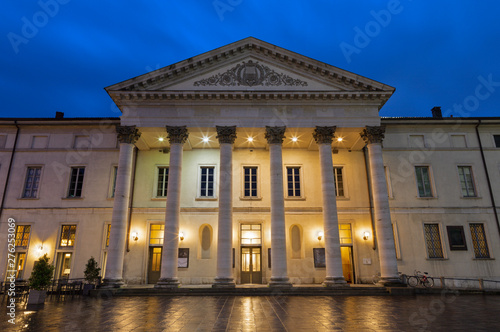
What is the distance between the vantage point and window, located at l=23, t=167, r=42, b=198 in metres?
22.7

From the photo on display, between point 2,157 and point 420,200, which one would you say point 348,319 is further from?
point 2,157

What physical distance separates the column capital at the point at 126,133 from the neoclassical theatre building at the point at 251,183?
6 centimetres

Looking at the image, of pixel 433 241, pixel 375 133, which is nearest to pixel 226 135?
pixel 375 133

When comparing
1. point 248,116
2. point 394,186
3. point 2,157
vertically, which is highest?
point 248,116

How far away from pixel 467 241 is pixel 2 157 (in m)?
32.7

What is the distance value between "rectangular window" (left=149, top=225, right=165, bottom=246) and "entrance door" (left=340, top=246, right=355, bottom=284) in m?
12.4

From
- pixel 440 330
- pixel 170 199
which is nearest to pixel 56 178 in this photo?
pixel 170 199

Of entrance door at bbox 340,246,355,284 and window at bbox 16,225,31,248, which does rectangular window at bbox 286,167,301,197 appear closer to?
entrance door at bbox 340,246,355,284

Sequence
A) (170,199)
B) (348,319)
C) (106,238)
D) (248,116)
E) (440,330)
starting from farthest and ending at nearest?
1. (106,238)
2. (248,116)
3. (170,199)
4. (348,319)
5. (440,330)

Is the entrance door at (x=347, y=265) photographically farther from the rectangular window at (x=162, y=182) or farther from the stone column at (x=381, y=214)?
the rectangular window at (x=162, y=182)

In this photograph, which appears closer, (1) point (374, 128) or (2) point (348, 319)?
(2) point (348, 319)

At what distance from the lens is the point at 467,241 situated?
21.8m

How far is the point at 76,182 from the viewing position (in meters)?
22.8

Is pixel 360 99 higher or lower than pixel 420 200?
higher
